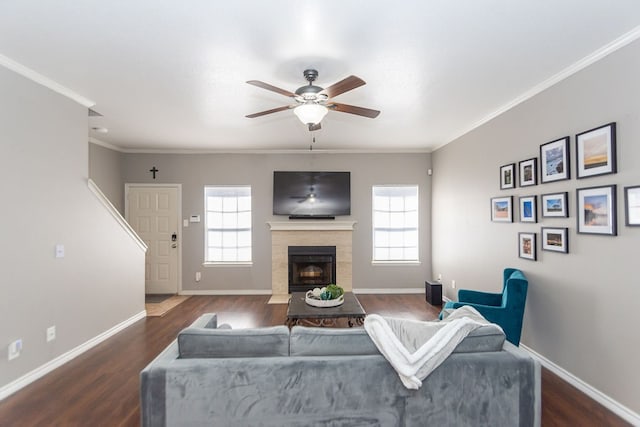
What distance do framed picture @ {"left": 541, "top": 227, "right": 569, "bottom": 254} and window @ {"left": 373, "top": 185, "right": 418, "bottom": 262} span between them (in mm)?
3185

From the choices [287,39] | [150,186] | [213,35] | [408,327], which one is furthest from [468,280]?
[150,186]

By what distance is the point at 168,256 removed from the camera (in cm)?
617

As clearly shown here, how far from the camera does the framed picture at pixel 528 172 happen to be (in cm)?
334

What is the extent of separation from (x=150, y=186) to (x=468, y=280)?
570 cm

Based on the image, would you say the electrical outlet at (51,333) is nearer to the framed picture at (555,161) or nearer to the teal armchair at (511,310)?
the teal armchair at (511,310)

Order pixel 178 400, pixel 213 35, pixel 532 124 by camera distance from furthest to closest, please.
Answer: pixel 532 124 < pixel 213 35 < pixel 178 400

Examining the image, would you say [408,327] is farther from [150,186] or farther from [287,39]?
[150,186]

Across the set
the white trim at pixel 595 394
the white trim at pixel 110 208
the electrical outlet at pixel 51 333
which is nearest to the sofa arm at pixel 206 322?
the electrical outlet at pixel 51 333

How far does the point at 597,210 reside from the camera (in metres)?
2.61

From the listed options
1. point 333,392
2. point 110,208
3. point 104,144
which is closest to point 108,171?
point 104,144

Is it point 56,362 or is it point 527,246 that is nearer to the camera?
point 56,362

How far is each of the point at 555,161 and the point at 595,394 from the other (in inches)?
76.8

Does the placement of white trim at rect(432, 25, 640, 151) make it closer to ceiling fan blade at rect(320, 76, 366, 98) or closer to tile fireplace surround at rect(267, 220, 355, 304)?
ceiling fan blade at rect(320, 76, 366, 98)

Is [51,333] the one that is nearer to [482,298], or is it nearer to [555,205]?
[482,298]
